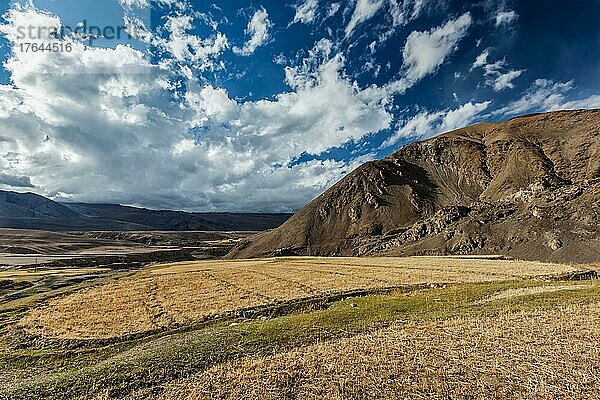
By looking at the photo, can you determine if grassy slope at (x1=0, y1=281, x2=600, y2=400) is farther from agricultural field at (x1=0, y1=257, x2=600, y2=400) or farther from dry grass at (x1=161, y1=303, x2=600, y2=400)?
dry grass at (x1=161, y1=303, x2=600, y2=400)

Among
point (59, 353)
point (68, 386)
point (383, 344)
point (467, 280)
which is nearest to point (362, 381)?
point (383, 344)

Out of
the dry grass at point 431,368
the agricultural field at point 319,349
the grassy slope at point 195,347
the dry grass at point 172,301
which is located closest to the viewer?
the dry grass at point 431,368

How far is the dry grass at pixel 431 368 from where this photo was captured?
645 inches

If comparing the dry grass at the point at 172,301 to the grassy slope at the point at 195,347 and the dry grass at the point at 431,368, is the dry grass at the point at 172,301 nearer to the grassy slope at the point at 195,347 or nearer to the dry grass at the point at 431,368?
the grassy slope at the point at 195,347

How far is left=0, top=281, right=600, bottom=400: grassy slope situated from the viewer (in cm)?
2045

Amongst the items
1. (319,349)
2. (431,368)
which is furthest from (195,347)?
(431,368)

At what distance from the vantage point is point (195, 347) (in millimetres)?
25078

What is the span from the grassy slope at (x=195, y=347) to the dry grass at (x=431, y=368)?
218 centimetres

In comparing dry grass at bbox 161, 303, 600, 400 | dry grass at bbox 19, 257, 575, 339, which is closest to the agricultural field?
dry grass at bbox 161, 303, 600, 400

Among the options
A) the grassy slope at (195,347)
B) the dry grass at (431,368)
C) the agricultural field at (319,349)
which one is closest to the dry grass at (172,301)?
the agricultural field at (319,349)

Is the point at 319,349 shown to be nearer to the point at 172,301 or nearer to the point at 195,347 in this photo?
the point at 195,347

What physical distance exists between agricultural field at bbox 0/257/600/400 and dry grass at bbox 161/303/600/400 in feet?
0.23

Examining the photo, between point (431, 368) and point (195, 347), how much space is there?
1505cm

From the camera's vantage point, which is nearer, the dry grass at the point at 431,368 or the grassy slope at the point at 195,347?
the dry grass at the point at 431,368
